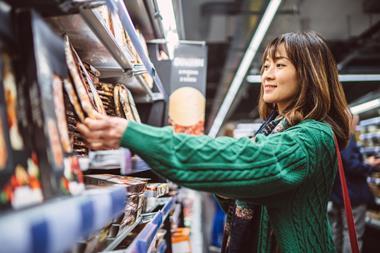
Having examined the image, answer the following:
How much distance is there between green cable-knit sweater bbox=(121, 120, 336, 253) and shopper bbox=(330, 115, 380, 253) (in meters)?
3.10

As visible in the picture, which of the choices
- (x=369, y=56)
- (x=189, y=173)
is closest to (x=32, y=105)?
(x=189, y=173)

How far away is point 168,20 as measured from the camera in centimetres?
278

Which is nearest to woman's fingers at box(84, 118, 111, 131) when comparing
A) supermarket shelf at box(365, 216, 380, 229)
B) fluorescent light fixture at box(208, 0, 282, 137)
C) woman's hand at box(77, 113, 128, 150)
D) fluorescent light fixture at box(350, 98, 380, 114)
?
woman's hand at box(77, 113, 128, 150)

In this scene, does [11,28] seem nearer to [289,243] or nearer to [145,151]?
[145,151]

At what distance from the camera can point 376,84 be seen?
40.0ft

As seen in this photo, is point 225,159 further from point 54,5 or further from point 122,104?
point 122,104

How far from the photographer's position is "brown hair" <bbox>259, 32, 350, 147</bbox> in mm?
1493

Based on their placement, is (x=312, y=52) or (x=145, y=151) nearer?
(x=145, y=151)

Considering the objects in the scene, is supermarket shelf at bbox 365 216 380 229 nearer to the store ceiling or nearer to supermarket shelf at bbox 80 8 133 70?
the store ceiling

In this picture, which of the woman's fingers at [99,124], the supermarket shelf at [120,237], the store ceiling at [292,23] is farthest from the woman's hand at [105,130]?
the store ceiling at [292,23]

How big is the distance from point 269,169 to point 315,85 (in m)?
0.52

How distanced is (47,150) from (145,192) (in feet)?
3.24

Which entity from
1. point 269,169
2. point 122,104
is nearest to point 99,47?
point 122,104

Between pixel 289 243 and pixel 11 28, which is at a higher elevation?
pixel 11 28
